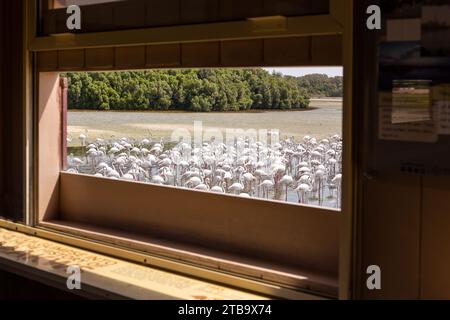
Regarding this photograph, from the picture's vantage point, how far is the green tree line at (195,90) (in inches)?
152

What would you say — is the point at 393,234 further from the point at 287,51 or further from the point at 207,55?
the point at 207,55

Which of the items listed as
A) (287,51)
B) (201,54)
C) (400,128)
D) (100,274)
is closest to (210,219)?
(100,274)

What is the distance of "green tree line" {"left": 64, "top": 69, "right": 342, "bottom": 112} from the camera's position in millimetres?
3869

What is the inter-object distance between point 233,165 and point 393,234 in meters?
1.95

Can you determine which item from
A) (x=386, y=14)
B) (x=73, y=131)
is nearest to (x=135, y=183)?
(x=73, y=131)

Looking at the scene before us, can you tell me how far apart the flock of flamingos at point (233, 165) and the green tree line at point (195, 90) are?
27 centimetres

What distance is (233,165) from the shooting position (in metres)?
4.65

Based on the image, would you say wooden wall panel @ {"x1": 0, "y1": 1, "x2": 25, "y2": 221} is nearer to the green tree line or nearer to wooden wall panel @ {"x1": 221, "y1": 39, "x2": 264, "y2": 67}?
the green tree line

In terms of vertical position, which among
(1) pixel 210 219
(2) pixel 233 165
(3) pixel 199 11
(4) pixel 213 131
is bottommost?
(1) pixel 210 219

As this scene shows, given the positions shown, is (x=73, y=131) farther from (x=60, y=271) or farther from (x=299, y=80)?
(x=299, y=80)

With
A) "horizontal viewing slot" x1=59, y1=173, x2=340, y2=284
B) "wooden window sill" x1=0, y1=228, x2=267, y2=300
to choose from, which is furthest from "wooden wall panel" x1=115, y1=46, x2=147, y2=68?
"wooden window sill" x1=0, y1=228, x2=267, y2=300


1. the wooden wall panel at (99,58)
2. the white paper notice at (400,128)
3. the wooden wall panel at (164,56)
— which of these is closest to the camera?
the white paper notice at (400,128)

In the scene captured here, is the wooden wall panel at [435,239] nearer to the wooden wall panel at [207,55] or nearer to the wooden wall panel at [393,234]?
the wooden wall panel at [393,234]

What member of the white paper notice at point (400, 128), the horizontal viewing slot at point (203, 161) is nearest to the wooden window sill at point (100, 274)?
the horizontal viewing slot at point (203, 161)
